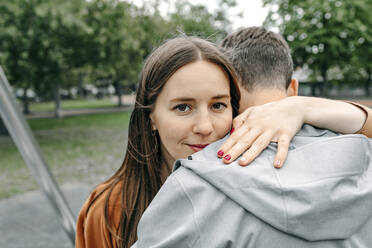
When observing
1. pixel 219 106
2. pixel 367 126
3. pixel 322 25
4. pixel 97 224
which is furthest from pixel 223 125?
pixel 322 25

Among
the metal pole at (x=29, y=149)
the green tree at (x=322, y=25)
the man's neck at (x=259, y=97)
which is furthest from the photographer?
the green tree at (x=322, y=25)

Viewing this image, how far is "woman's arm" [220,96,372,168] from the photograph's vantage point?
107 cm

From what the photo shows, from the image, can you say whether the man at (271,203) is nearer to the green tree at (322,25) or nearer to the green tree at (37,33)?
the green tree at (322,25)

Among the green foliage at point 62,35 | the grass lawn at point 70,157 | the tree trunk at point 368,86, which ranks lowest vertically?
the tree trunk at point 368,86

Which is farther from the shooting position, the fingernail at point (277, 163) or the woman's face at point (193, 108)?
the woman's face at point (193, 108)

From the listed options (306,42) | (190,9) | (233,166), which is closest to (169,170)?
(233,166)

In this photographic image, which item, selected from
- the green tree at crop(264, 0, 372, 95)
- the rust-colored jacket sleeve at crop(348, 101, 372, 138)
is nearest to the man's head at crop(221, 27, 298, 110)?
the rust-colored jacket sleeve at crop(348, 101, 372, 138)

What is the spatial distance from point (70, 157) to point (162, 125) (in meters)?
8.32

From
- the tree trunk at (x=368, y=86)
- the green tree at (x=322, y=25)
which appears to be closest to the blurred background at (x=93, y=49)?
the green tree at (x=322, y=25)

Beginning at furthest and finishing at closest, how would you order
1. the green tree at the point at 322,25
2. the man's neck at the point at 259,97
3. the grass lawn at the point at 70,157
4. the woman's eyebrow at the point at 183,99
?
the grass lawn at the point at 70,157
the green tree at the point at 322,25
the man's neck at the point at 259,97
the woman's eyebrow at the point at 183,99

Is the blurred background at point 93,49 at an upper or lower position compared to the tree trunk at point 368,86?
upper

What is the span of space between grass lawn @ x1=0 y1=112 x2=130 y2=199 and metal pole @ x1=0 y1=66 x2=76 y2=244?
15.0ft

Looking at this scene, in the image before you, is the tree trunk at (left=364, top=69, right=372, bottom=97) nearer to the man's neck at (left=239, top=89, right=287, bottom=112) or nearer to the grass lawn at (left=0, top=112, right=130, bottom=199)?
the grass lawn at (left=0, top=112, right=130, bottom=199)

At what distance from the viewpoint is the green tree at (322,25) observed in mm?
4871
